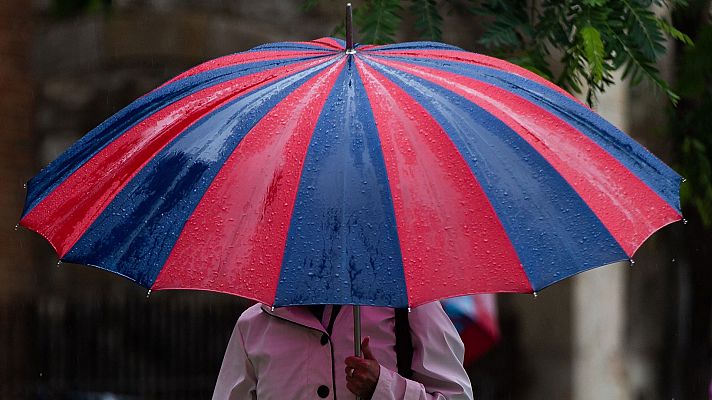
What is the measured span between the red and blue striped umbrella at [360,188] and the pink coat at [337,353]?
64 cm

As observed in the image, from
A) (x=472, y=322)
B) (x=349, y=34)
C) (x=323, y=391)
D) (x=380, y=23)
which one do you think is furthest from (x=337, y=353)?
(x=472, y=322)

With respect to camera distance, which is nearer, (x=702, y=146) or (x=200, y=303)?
(x=702, y=146)

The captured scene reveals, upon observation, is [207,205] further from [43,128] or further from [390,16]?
[43,128]

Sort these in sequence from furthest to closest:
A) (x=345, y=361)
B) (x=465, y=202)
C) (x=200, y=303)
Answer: (x=200, y=303)
(x=345, y=361)
(x=465, y=202)

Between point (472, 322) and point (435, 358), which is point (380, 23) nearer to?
point (472, 322)

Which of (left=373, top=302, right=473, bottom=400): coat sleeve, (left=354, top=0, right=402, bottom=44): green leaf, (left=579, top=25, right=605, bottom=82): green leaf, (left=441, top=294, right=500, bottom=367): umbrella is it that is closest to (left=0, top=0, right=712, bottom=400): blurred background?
(left=441, top=294, right=500, bottom=367): umbrella

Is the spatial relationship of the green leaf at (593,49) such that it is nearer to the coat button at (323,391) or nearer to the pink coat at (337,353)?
the pink coat at (337,353)

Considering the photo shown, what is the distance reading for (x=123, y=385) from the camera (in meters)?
10.6

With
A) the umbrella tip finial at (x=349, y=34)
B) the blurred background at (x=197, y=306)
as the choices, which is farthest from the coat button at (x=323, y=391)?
the blurred background at (x=197, y=306)

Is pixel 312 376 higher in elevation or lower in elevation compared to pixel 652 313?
higher

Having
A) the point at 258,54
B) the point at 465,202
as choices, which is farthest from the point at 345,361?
the point at 258,54

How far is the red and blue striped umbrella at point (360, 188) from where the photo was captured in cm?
294

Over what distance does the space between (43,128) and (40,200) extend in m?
7.81

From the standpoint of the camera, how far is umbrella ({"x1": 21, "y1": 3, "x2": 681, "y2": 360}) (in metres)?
2.94
